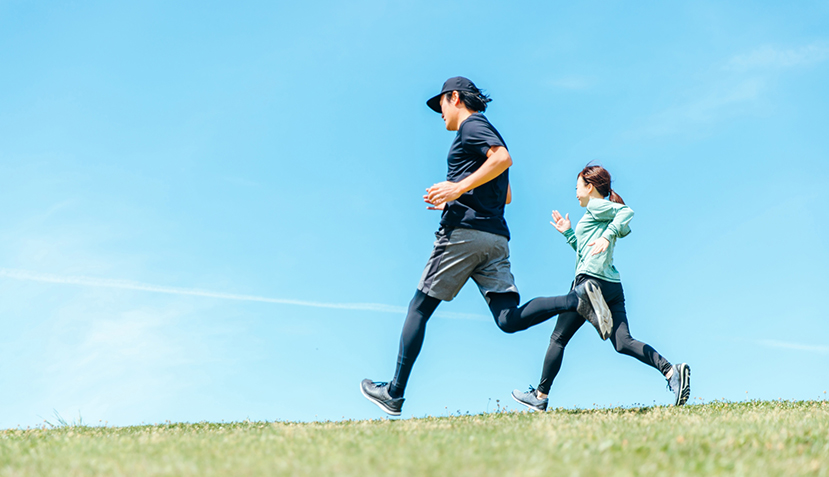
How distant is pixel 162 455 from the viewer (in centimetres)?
446

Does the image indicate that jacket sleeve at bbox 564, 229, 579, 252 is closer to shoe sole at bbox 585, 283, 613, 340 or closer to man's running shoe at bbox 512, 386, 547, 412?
man's running shoe at bbox 512, 386, 547, 412

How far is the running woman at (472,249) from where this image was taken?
6.45 meters

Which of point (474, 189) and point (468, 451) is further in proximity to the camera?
point (474, 189)

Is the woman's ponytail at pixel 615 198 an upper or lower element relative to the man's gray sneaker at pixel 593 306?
upper

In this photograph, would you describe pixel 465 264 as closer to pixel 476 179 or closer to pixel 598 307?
pixel 476 179

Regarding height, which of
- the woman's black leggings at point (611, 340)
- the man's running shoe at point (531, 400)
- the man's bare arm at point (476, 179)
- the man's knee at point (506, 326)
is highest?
the man's bare arm at point (476, 179)

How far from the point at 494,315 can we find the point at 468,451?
281 centimetres

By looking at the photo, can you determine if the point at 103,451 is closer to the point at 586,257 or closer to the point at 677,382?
the point at 586,257

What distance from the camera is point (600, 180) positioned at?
838 cm

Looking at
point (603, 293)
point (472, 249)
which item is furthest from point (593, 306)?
point (603, 293)

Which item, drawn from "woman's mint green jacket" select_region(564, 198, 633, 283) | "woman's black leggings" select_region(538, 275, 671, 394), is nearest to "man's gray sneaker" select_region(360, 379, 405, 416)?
"woman's black leggings" select_region(538, 275, 671, 394)

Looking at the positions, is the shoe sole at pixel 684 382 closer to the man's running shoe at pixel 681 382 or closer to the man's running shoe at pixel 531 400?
the man's running shoe at pixel 681 382

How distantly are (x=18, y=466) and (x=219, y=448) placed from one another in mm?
1307

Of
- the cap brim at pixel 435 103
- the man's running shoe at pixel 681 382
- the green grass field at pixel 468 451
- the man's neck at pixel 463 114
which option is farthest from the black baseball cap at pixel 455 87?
the man's running shoe at pixel 681 382
